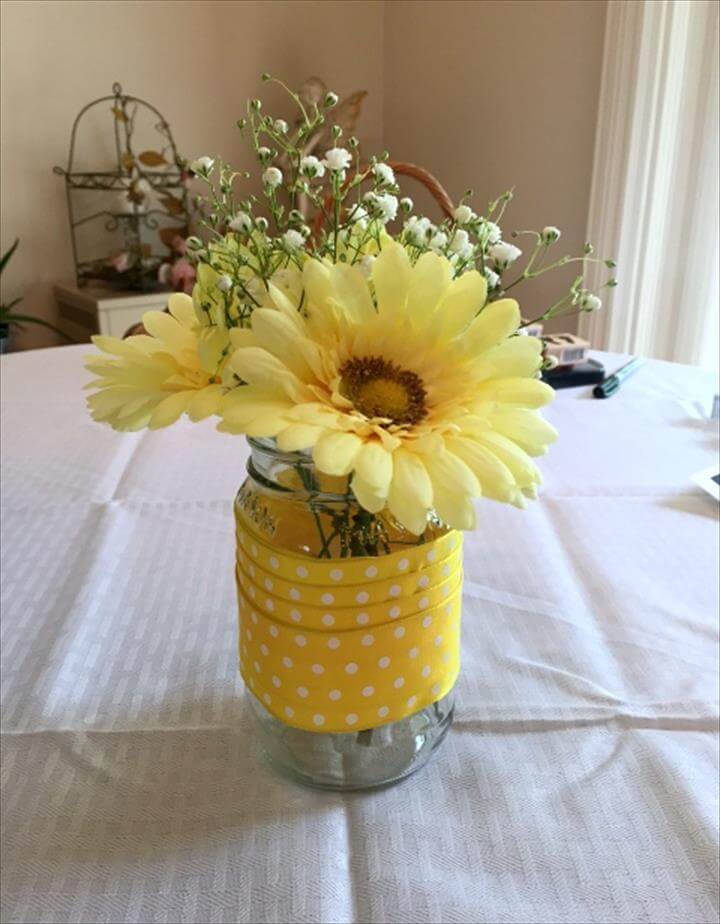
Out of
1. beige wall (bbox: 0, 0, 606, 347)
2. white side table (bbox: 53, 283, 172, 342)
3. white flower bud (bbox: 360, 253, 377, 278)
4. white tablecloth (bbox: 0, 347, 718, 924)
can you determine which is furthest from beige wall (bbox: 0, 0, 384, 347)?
white flower bud (bbox: 360, 253, 377, 278)

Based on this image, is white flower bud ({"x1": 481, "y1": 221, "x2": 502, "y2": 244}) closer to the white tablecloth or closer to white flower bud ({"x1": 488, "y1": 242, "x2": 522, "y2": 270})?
white flower bud ({"x1": 488, "y1": 242, "x2": 522, "y2": 270})

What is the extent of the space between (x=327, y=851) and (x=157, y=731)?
0.17 meters

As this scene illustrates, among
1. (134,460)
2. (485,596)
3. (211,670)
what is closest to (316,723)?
(211,670)

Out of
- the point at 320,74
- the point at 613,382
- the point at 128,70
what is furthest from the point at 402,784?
the point at 320,74

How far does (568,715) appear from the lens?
2.01 ft

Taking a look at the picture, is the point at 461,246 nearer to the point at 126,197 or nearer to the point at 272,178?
the point at 272,178

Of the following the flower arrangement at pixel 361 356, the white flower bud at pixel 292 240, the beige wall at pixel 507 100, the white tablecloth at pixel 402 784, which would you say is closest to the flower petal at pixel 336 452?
the flower arrangement at pixel 361 356

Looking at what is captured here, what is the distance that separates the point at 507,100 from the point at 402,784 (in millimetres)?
2433

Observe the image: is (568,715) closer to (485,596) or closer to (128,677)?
(485,596)

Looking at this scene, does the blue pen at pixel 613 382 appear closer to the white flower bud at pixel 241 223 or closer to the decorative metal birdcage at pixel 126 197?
the white flower bud at pixel 241 223

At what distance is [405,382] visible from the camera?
1.39 ft

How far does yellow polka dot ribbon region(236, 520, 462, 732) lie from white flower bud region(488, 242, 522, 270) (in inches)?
6.5

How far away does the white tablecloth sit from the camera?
0.47 metres

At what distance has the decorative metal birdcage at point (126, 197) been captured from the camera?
2490 mm
